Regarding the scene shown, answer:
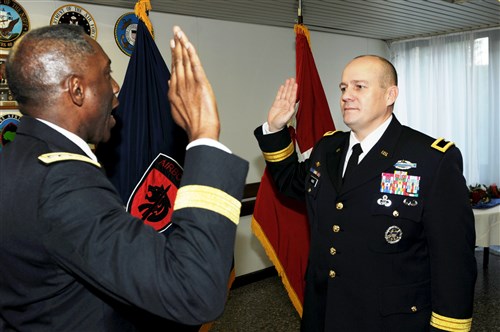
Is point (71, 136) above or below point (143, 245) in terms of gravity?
A: above

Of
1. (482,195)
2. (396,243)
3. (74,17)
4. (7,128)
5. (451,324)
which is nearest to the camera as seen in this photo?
(451,324)

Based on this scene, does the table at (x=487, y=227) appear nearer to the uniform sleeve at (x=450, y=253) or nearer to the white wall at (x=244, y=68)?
the white wall at (x=244, y=68)

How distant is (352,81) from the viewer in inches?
74.5

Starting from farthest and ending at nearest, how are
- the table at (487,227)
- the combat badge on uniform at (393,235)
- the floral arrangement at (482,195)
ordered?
the floral arrangement at (482,195)
the table at (487,227)
the combat badge on uniform at (393,235)

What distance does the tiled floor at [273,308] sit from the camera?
352 centimetres

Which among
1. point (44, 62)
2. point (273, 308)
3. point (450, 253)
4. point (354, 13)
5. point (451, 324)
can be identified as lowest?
point (273, 308)

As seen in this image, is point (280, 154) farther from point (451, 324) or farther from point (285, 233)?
point (451, 324)

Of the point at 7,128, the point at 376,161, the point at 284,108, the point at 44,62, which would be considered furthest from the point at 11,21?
the point at 376,161

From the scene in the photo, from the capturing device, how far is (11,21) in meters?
2.82

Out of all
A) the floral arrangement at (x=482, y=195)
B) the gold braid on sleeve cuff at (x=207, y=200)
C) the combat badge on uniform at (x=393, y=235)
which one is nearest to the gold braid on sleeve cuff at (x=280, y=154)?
the combat badge on uniform at (x=393, y=235)

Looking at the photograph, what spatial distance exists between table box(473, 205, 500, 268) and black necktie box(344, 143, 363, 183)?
9.60ft

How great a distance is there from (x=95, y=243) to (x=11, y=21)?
2663 mm

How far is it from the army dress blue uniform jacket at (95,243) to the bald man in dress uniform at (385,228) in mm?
1029

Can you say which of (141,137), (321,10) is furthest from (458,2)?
(141,137)
